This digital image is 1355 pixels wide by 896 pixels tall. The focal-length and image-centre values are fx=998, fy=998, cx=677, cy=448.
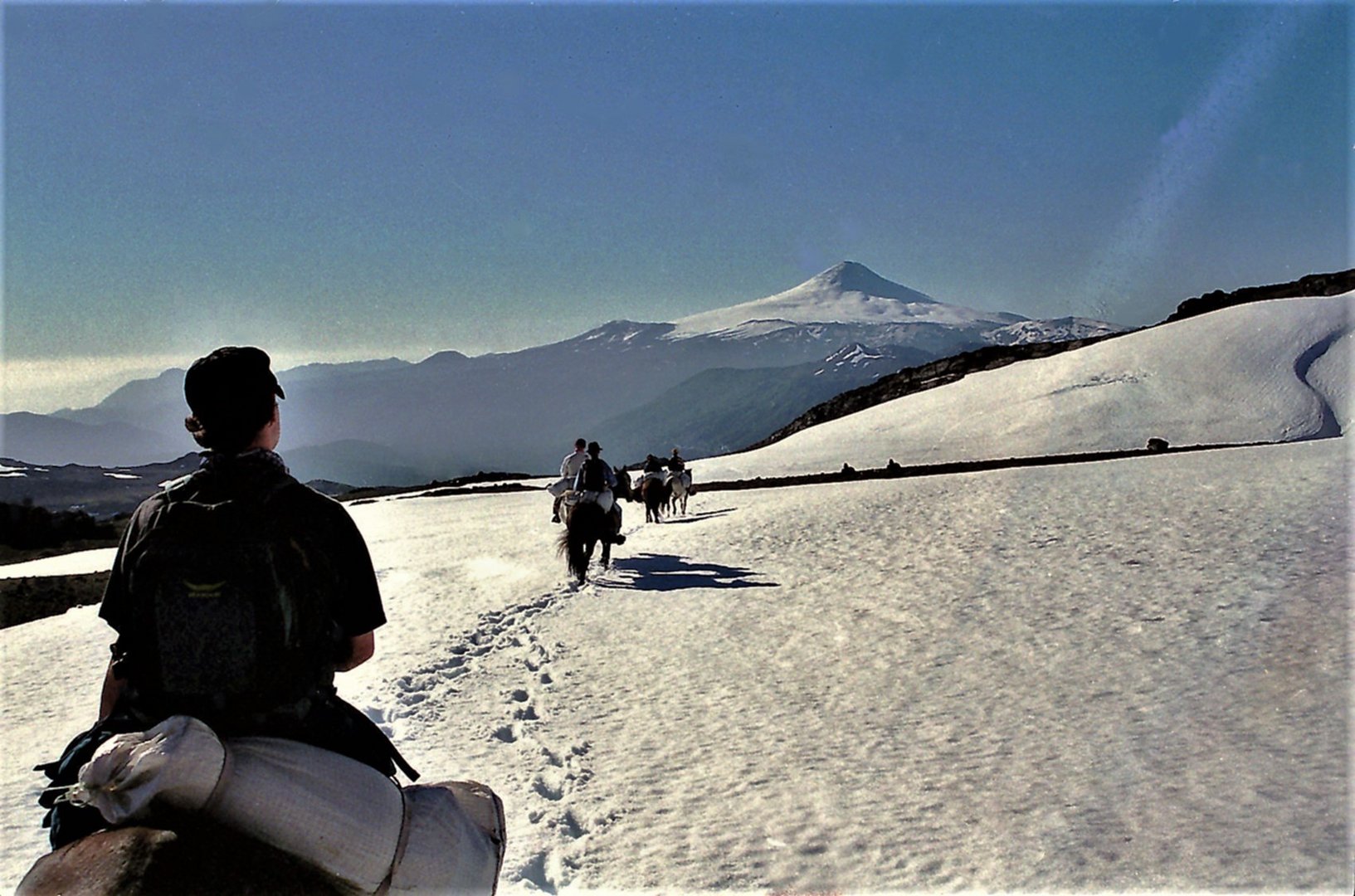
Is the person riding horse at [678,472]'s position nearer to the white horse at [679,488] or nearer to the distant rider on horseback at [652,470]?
the white horse at [679,488]

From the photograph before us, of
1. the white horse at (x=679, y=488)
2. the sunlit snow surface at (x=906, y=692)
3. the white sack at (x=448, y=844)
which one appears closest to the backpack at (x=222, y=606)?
the white sack at (x=448, y=844)

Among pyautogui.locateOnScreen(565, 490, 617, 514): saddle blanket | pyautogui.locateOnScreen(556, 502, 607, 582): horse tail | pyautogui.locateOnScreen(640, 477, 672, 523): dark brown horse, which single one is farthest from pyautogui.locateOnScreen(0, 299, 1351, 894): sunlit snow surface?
pyautogui.locateOnScreen(640, 477, 672, 523): dark brown horse

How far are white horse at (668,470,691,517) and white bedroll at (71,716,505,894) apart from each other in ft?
78.2

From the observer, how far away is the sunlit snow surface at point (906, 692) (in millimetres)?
5805

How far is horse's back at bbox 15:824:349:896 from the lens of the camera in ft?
7.61

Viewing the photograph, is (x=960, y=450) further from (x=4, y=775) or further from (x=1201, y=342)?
(x=4, y=775)

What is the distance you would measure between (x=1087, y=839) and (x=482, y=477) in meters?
51.4

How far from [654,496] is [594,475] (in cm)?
866

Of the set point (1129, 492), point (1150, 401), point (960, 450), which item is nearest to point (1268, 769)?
point (1129, 492)

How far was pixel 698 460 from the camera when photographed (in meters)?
51.1

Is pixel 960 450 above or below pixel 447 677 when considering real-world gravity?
above

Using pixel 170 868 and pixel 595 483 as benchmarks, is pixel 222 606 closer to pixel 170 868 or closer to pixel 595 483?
pixel 170 868

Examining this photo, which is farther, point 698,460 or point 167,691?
point 698,460

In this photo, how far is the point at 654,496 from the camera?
2509 cm
